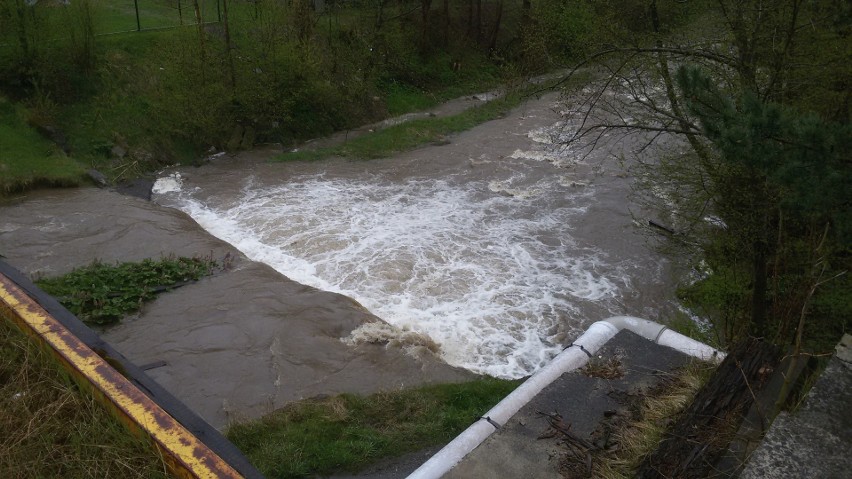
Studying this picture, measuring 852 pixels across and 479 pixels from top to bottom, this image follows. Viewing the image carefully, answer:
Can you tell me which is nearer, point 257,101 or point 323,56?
point 257,101

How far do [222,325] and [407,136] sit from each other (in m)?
10.8

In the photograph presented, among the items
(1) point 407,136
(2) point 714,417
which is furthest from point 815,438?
(1) point 407,136

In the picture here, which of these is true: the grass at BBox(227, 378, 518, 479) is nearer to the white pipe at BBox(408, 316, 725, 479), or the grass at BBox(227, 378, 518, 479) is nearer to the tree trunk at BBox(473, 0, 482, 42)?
the white pipe at BBox(408, 316, 725, 479)

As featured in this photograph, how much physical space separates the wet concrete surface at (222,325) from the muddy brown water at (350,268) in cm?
3

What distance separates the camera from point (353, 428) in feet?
22.3

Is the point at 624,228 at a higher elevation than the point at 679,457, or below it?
below

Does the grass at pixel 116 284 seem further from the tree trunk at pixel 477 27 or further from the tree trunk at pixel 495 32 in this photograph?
the tree trunk at pixel 477 27

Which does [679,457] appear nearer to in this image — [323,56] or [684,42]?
[684,42]

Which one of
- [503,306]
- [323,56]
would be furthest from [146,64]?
[503,306]

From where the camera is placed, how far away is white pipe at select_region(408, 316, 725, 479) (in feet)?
15.9

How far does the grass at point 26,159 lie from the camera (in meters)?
13.6

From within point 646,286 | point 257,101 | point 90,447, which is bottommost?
point 646,286

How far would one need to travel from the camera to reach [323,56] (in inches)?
793

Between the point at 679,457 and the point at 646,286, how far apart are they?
8046 mm
